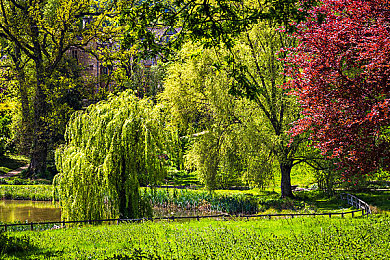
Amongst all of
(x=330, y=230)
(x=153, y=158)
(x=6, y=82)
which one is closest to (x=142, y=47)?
(x=330, y=230)

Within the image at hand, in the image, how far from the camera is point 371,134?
546 inches

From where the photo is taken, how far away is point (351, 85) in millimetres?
13664

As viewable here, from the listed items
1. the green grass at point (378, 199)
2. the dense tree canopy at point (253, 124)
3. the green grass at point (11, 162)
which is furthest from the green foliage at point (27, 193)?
the green grass at point (378, 199)

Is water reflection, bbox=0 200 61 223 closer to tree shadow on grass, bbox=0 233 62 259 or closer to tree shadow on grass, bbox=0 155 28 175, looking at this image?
tree shadow on grass, bbox=0 233 62 259

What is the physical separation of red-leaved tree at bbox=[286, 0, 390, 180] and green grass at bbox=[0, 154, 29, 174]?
3461cm

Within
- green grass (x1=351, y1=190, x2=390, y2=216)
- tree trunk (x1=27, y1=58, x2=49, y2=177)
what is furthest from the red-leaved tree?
tree trunk (x1=27, y1=58, x2=49, y2=177)

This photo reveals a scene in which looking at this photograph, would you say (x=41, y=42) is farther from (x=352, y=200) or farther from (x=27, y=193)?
(x=352, y=200)

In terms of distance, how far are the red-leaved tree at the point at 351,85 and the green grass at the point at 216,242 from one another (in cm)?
260

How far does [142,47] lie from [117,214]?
9033 mm

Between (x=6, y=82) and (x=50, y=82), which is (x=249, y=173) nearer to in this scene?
(x=50, y=82)

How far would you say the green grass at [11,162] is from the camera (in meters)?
41.8


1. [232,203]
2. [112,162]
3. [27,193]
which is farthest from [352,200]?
[27,193]

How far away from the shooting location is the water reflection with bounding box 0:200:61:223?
2091 centimetres

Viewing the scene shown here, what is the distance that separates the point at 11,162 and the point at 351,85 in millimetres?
40668
